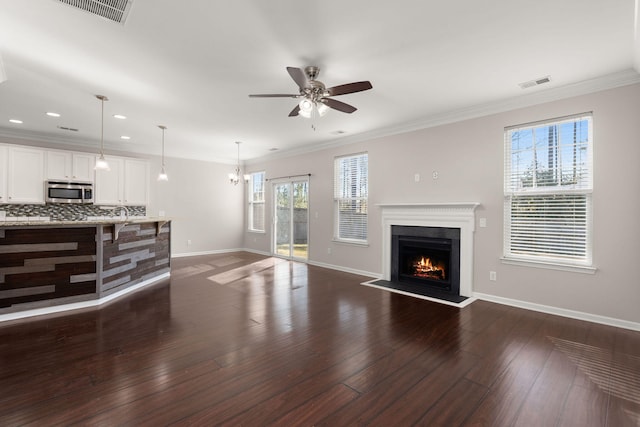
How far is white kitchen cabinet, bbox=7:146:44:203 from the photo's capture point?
219 inches

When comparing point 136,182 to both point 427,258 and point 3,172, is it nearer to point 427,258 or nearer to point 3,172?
point 3,172

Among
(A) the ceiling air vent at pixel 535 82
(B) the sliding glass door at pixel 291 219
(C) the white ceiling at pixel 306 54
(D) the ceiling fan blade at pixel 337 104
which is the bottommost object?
(B) the sliding glass door at pixel 291 219

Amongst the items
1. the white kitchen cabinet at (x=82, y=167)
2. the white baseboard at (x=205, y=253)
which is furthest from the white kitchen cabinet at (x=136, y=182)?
the white baseboard at (x=205, y=253)

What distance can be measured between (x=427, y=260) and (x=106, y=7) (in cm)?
512

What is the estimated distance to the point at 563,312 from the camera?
11.9 feet

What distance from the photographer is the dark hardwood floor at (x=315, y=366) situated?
72.5 inches

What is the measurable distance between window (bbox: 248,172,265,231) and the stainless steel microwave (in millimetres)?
3891

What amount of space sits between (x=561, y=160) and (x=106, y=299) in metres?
6.34

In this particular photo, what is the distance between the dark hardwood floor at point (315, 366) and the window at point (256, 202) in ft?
15.8

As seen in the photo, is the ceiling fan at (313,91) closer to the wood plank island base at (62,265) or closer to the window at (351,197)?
the window at (351,197)

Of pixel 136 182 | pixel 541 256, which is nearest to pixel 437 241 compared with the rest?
pixel 541 256

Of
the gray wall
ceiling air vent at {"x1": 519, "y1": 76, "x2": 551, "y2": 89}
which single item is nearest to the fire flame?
the gray wall

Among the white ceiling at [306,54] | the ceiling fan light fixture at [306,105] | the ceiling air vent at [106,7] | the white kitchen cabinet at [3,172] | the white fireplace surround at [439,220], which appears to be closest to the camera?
the ceiling air vent at [106,7]

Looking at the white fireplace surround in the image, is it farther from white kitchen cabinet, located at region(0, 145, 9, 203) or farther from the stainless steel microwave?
white kitchen cabinet, located at region(0, 145, 9, 203)
